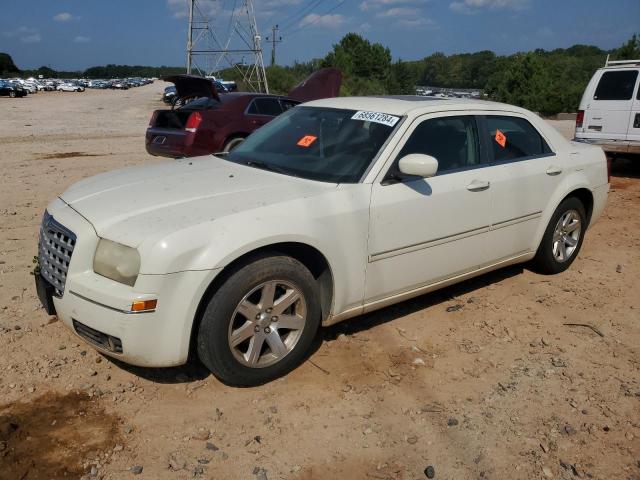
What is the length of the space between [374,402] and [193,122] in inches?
283

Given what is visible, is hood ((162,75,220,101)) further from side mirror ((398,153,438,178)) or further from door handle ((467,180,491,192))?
side mirror ((398,153,438,178))

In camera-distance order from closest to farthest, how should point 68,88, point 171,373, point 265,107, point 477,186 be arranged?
point 171,373
point 477,186
point 265,107
point 68,88

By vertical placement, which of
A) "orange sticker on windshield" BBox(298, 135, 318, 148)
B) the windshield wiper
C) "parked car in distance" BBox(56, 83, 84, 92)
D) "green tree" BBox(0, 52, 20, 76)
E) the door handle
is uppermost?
Answer: "green tree" BBox(0, 52, 20, 76)

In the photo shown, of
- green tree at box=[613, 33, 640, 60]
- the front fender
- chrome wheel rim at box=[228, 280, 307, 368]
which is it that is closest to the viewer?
the front fender

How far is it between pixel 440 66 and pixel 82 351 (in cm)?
12104

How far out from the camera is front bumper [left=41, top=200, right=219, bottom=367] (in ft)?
9.28

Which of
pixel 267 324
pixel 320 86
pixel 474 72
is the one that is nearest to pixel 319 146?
pixel 267 324

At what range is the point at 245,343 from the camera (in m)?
3.30

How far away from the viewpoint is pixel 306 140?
4105mm

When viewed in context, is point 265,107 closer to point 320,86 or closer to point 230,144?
point 230,144

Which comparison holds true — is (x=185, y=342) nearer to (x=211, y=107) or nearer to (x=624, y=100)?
(x=211, y=107)

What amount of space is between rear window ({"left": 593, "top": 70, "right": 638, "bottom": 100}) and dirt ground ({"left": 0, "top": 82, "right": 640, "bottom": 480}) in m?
6.62

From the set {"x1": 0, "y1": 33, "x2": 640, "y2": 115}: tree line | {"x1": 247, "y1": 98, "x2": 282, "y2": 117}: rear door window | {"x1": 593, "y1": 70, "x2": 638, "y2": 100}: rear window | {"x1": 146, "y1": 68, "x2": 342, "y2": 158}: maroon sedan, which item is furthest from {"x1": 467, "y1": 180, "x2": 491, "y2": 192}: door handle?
{"x1": 0, "y1": 33, "x2": 640, "y2": 115}: tree line

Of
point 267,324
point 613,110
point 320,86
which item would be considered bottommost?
point 267,324
